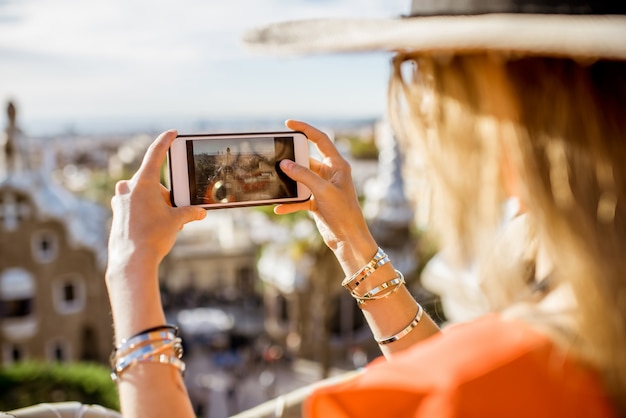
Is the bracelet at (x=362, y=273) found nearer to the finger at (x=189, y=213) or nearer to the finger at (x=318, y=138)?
the finger at (x=318, y=138)

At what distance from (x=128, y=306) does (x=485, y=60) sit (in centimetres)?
89

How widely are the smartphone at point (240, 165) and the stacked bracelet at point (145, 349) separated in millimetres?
593

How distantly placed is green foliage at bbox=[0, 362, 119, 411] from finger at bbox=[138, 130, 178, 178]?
8.26m

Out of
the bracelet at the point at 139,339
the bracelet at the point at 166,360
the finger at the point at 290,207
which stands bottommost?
the bracelet at the point at 166,360

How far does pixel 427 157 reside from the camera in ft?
3.91

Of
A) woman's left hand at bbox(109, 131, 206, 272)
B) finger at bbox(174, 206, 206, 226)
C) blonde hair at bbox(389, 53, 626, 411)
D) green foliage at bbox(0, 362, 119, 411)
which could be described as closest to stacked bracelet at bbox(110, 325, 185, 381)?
woman's left hand at bbox(109, 131, 206, 272)

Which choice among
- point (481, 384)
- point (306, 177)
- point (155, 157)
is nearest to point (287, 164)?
point (306, 177)

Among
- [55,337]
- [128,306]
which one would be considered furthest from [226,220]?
[128,306]

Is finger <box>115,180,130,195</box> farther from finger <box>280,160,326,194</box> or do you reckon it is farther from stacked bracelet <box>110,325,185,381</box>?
finger <box>280,160,326,194</box>

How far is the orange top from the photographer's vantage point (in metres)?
0.92

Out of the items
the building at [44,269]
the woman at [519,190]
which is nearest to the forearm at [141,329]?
the woman at [519,190]

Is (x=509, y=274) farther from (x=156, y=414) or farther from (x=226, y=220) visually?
(x=226, y=220)

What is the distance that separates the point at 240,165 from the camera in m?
1.95

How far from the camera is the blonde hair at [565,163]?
3.18ft
